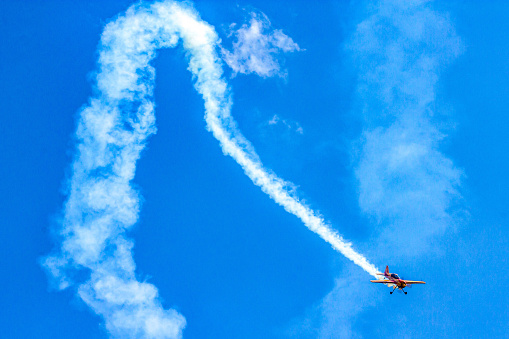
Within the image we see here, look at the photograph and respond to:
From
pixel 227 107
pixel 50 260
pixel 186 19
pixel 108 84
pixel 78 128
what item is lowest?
pixel 50 260

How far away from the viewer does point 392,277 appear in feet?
245

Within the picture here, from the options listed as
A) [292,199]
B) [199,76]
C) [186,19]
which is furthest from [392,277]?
[186,19]

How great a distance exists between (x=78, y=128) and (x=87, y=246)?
15.4 m

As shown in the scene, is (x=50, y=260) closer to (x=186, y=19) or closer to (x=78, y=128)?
(x=78, y=128)

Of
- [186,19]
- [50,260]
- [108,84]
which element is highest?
[186,19]

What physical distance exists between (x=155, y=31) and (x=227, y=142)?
1697cm

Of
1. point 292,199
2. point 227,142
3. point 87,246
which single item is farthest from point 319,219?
point 87,246

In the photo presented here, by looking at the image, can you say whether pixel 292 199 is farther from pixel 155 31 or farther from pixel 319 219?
pixel 155 31

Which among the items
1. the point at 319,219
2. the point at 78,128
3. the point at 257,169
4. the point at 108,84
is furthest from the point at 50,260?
the point at 319,219

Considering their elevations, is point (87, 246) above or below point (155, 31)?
below

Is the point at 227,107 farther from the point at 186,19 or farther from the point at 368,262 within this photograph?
the point at 368,262

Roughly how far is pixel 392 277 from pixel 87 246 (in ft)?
132

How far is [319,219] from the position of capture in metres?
74.8

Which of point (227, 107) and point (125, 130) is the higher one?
point (227, 107)
